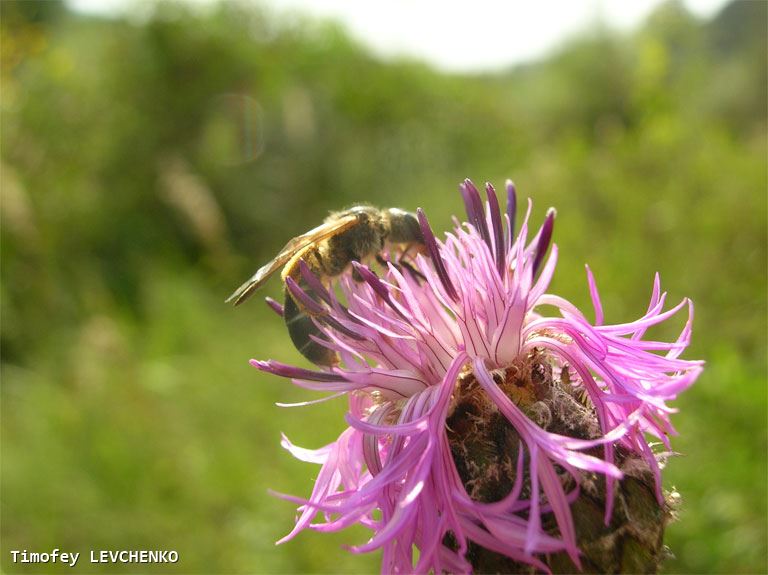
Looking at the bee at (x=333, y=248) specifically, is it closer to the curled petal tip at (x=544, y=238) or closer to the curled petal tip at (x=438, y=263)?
the curled petal tip at (x=438, y=263)

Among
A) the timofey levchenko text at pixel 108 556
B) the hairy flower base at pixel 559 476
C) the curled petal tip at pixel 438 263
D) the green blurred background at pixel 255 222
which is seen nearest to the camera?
the hairy flower base at pixel 559 476

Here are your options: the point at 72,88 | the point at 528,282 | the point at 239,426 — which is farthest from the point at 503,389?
the point at 72,88

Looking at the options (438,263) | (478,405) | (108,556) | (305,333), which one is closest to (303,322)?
(305,333)

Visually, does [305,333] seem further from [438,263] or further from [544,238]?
[544,238]

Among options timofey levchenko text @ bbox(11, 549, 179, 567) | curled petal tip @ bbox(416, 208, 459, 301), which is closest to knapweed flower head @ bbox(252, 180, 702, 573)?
curled petal tip @ bbox(416, 208, 459, 301)

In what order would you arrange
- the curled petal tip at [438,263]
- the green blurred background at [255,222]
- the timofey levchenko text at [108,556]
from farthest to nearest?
the green blurred background at [255,222] → the timofey levchenko text at [108,556] → the curled petal tip at [438,263]

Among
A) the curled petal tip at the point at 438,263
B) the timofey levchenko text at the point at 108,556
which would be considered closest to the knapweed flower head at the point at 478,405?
the curled petal tip at the point at 438,263

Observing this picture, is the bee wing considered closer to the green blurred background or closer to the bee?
the bee
